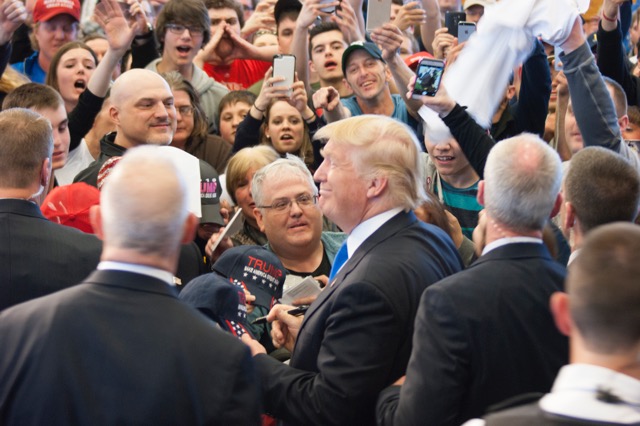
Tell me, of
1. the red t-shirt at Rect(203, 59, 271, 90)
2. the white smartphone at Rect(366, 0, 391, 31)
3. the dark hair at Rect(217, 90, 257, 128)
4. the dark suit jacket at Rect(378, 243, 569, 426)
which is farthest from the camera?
the red t-shirt at Rect(203, 59, 271, 90)

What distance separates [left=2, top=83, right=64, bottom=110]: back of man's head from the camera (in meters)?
5.23

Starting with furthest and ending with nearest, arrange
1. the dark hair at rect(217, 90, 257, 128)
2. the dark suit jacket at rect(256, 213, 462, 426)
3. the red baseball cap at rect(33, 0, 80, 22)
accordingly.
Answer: the red baseball cap at rect(33, 0, 80, 22), the dark hair at rect(217, 90, 257, 128), the dark suit jacket at rect(256, 213, 462, 426)

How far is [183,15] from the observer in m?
6.94

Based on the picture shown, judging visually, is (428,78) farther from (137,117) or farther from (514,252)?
(514,252)

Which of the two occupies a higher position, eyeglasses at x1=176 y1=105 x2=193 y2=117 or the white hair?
eyeglasses at x1=176 y1=105 x2=193 y2=117

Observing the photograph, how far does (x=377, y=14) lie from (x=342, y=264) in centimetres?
300

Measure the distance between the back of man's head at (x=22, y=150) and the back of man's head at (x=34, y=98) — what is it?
1624 millimetres

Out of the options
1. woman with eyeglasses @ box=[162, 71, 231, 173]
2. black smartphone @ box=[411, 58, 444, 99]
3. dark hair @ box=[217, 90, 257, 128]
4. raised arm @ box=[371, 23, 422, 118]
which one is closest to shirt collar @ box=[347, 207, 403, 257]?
black smartphone @ box=[411, 58, 444, 99]

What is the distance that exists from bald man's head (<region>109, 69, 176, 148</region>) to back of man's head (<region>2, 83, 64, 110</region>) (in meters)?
0.32

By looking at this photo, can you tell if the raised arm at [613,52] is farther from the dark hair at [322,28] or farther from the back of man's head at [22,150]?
the back of man's head at [22,150]

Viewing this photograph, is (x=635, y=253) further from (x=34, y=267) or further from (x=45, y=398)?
(x=34, y=267)

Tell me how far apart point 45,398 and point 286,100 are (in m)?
4.07

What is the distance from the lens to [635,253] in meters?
2.02

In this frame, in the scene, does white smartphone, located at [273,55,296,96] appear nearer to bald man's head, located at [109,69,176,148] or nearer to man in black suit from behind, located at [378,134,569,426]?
bald man's head, located at [109,69,176,148]
